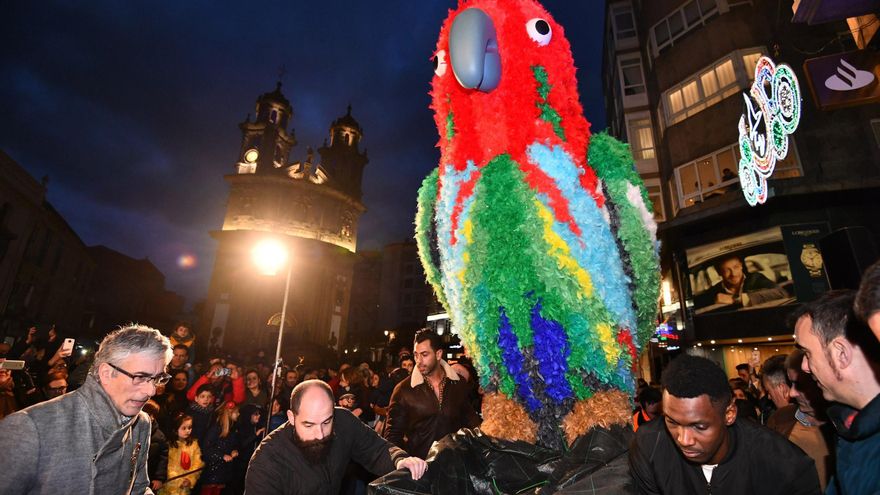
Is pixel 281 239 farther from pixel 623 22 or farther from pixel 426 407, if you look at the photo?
pixel 426 407

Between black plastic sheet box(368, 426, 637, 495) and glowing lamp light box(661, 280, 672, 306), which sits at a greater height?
glowing lamp light box(661, 280, 672, 306)

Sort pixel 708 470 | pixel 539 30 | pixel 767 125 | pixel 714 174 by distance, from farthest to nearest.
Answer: pixel 714 174 < pixel 767 125 < pixel 539 30 < pixel 708 470

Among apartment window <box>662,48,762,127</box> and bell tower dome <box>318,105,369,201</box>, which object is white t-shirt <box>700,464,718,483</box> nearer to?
apartment window <box>662,48,762,127</box>

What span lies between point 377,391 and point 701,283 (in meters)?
10.0

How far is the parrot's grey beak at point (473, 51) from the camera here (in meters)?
1.88

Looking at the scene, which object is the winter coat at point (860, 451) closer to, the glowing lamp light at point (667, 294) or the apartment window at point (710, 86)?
the apartment window at point (710, 86)

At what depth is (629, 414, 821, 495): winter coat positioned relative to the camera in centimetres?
191

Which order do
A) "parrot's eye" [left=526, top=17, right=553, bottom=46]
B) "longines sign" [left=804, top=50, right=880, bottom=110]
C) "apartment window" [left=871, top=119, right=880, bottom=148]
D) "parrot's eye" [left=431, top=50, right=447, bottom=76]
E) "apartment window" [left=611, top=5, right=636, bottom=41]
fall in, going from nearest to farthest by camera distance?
"parrot's eye" [left=526, top=17, right=553, bottom=46], "parrot's eye" [left=431, top=50, right=447, bottom=76], "longines sign" [left=804, top=50, right=880, bottom=110], "apartment window" [left=871, top=119, right=880, bottom=148], "apartment window" [left=611, top=5, right=636, bottom=41]

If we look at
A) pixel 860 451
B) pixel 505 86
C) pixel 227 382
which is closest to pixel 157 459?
pixel 227 382

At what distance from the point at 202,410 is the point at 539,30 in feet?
18.9

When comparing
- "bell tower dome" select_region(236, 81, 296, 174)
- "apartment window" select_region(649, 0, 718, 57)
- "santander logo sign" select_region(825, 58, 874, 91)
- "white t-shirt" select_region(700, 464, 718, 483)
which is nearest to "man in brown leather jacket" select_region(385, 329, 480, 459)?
"white t-shirt" select_region(700, 464, 718, 483)

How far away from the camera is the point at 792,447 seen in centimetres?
199

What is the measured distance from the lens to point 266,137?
32906 millimetres

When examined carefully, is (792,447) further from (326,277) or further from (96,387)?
(326,277)
